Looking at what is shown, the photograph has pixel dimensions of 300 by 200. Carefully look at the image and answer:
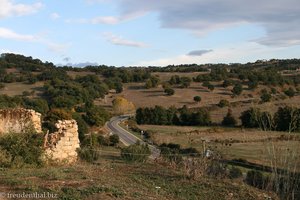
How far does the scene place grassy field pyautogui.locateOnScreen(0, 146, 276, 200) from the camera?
8.30 metres

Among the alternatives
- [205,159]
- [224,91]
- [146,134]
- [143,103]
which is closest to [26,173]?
[205,159]

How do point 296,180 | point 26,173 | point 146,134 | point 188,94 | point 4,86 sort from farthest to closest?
point 188,94, point 4,86, point 146,134, point 26,173, point 296,180

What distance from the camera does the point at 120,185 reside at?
30.0 ft

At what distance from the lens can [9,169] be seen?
11.0 m

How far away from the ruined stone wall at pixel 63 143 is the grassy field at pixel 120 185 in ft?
7.15

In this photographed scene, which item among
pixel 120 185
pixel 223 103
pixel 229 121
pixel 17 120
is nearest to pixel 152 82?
pixel 223 103

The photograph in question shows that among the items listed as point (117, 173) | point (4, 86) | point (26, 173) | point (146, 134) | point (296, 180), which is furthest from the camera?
point (4, 86)

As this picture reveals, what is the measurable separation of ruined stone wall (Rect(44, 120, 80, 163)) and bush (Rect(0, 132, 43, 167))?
25.8 inches

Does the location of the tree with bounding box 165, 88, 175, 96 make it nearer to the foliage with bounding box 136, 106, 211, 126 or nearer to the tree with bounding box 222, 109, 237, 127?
the foliage with bounding box 136, 106, 211, 126

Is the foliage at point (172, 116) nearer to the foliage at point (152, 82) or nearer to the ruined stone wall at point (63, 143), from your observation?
the foliage at point (152, 82)

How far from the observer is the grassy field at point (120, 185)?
8297 millimetres

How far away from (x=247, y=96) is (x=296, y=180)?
249 feet

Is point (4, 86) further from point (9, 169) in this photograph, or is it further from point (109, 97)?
point (9, 169)

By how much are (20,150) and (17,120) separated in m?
2.96
